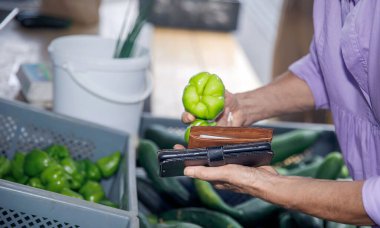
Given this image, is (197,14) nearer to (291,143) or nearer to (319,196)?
(291,143)

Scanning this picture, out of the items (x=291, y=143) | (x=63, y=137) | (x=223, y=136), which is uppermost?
(x=223, y=136)

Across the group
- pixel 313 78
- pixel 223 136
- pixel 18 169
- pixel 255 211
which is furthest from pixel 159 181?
pixel 223 136

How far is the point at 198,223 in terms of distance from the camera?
1374 millimetres

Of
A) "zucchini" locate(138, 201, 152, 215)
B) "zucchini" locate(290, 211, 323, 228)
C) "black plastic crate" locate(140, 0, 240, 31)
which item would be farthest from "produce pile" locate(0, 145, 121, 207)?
"black plastic crate" locate(140, 0, 240, 31)

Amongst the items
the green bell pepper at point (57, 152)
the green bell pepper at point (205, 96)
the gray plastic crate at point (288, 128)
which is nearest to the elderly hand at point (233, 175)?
the green bell pepper at point (205, 96)

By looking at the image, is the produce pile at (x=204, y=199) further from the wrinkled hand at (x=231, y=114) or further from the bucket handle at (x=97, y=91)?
the wrinkled hand at (x=231, y=114)

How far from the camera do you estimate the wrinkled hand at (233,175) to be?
0.93 m

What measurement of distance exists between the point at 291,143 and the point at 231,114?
0.45 m

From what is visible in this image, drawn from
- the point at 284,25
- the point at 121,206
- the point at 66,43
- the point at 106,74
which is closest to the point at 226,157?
the point at 121,206

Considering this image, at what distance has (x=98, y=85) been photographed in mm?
1437

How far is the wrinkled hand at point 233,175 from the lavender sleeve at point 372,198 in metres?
0.17

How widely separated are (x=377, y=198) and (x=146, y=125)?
948mm

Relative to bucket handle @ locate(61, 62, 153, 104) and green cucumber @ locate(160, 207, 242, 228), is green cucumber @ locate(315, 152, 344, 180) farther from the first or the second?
bucket handle @ locate(61, 62, 153, 104)

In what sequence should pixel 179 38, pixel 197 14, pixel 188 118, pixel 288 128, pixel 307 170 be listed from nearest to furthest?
pixel 188 118, pixel 307 170, pixel 288 128, pixel 179 38, pixel 197 14
